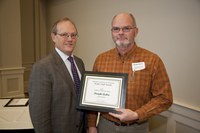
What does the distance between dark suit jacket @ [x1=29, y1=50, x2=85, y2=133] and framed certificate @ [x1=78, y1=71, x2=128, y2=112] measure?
105mm

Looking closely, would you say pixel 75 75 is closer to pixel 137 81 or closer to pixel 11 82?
pixel 137 81

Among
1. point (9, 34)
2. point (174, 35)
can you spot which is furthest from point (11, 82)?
point (174, 35)

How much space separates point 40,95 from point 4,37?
376 cm

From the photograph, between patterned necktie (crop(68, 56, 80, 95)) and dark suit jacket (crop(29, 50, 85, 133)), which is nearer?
dark suit jacket (crop(29, 50, 85, 133))

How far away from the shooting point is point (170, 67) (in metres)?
2.64

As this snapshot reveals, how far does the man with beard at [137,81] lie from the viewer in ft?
5.50

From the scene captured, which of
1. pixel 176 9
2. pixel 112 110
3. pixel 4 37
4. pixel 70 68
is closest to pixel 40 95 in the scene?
pixel 70 68

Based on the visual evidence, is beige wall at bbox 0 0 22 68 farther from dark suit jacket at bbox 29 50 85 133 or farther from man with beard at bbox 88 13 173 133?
man with beard at bbox 88 13 173 133

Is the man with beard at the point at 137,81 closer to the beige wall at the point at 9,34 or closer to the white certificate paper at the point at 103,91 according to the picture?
the white certificate paper at the point at 103,91

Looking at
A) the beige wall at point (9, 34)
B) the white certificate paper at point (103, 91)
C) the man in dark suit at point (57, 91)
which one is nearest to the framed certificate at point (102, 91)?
the white certificate paper at point (103, 91)

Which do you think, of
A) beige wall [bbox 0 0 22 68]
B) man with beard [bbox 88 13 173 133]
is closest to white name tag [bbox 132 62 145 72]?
man with beard [bbox 88 13 173 133]

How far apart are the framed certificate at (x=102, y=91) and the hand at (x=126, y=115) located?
0.15ft

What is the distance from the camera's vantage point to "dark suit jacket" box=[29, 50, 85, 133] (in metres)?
1.63

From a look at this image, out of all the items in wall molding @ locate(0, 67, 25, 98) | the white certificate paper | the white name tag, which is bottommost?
wall molding @ locate(0, 67, 25, 98)
